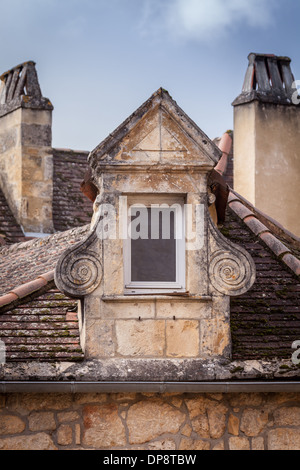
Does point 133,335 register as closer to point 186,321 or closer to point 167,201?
point 186,321

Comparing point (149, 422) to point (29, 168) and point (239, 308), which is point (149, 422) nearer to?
point (239, 308)

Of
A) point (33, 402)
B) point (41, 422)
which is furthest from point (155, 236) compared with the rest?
point (41, 422)

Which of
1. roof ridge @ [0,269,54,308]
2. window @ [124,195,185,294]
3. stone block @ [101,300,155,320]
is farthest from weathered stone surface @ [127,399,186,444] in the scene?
roof ridge @ [0,269,54,308]

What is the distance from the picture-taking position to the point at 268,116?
14.1 meters

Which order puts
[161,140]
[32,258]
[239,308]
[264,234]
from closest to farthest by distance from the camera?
[161,140]
[239,308]
[264,234]
[32,258]

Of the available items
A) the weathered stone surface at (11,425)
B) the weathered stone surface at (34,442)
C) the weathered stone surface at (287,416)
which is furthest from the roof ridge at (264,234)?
the weathered stone surface at (11,425)

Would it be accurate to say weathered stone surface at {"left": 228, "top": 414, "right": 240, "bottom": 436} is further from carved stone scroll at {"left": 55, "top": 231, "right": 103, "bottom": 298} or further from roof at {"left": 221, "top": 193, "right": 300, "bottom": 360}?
carved stone scroll at {"left": 55, "top": 231, "right": 103, "bottom": 298}

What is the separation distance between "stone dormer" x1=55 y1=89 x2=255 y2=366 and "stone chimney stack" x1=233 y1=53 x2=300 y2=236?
548 centimetres

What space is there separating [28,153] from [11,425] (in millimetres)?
10021

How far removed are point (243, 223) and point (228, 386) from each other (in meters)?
2.59

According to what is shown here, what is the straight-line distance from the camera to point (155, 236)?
853 centimetres

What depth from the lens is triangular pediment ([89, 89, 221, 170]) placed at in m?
8.29

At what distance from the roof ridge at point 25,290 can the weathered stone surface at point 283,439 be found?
2654mm

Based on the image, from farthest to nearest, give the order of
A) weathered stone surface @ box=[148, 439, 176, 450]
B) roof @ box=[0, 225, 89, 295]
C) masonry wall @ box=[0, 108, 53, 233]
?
1. masonry wall @ box=[0, 108, 53, 233]
2. roof @ box=[0, 225, 89, 295]
3. weathered stone surface @ box=[148, 439, 176, 450]
